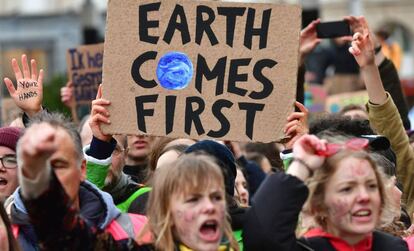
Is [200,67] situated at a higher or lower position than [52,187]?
higher

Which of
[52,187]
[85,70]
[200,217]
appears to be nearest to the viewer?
[52,187]

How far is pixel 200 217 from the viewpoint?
172 inches

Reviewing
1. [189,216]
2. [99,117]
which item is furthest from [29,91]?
[189,216]

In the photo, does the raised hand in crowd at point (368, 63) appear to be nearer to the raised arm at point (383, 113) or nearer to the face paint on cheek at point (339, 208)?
the raised arm at point (383, 113)

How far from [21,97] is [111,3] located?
37.6 inches

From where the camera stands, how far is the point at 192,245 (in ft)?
14.5

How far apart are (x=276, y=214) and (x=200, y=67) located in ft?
4.11

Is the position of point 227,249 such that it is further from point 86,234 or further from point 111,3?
point 111,3

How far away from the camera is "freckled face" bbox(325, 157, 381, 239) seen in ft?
15.0

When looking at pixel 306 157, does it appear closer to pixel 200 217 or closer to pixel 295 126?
pixel 200 217

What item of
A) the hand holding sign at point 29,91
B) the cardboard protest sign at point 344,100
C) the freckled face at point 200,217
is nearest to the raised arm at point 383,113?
the hand holding sign at point 29,91

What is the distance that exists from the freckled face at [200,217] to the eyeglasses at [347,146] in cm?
38

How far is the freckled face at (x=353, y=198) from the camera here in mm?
4559

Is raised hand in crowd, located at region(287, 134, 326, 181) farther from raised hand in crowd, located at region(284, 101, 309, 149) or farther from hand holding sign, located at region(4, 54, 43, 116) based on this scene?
hand holding sign, located at region(4, 54, 43, 116)
